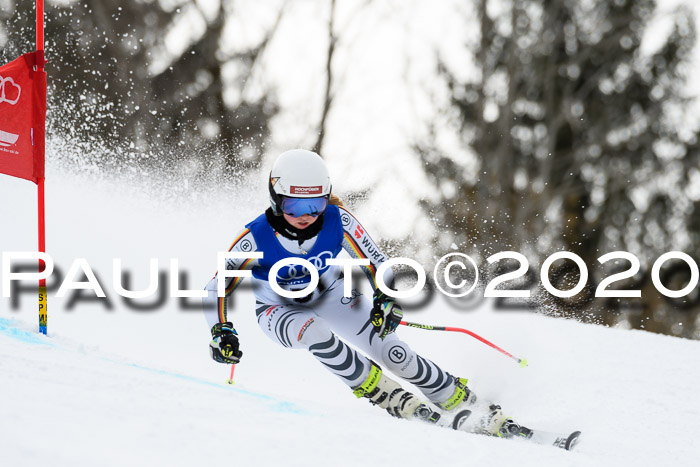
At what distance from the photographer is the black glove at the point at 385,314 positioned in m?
4.14

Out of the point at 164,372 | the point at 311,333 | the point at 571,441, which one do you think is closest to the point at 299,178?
the point at 311,333

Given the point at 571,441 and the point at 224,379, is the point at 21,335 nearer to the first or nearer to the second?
the point at 224,379

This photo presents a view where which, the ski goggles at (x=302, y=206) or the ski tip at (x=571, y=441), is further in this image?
the ski goggles at (x=302, y=206)

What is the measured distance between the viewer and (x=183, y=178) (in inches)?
422

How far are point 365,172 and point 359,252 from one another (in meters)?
14.8

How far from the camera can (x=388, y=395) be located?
412cm

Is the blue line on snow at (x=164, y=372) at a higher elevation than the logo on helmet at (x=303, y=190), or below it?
below

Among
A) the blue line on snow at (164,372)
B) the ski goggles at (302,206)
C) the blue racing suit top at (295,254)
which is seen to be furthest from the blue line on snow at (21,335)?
the ski goggles at (302,206)

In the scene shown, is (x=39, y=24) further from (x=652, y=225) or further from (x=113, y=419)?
(x=652, y=225)

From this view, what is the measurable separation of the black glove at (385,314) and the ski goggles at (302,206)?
0.60 metres

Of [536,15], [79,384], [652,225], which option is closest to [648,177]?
[652,225]

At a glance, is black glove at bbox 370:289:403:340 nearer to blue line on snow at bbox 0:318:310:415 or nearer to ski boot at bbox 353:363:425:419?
ski boot at bbox 353:363:425:419

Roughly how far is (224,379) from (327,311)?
Answer: 83.2 inches

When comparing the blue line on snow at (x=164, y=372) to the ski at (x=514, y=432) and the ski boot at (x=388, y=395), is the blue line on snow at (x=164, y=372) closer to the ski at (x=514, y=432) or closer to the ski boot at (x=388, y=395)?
the ski boot at (x=388, y=395)
